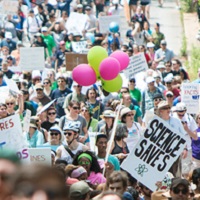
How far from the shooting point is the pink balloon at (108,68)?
1217 centimetres

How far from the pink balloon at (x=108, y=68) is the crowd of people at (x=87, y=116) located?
0.43m

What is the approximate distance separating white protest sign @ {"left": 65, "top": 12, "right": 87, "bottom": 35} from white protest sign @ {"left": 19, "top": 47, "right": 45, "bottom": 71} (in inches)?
234

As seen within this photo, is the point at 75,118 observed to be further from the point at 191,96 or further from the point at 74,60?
the point at 74,60

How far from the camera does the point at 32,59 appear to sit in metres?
17.8

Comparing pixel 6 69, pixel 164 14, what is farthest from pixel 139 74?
pixel 164 14

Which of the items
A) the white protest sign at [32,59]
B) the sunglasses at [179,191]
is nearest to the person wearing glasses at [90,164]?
the sunglasses at [179,191]

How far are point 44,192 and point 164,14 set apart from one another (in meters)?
28.5

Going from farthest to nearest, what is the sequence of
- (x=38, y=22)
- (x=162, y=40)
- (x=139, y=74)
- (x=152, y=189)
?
1. (x=38, y=22)
2. (x=162, y=40)
3. (x=139, y=74)
4. (x=152, y=189)

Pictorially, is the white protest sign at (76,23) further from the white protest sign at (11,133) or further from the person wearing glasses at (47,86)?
the white protest sign at (11,133)

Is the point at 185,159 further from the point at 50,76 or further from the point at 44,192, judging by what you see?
the point at 44,192

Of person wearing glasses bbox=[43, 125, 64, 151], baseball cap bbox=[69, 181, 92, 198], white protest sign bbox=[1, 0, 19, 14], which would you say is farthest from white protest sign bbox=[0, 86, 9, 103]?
white protest sign bbox=[1, 0, 19, 14]

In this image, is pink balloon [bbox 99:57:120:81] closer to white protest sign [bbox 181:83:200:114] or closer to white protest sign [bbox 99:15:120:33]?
white protest sign [bbox 181:83:200:114]

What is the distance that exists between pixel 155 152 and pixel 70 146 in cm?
117

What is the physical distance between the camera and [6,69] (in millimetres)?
17844
